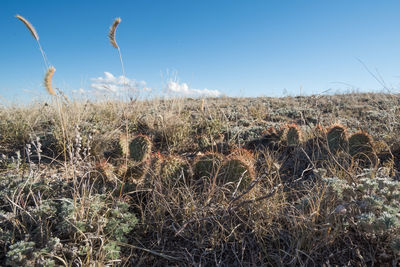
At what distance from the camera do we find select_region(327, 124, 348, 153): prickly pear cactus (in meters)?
3.47

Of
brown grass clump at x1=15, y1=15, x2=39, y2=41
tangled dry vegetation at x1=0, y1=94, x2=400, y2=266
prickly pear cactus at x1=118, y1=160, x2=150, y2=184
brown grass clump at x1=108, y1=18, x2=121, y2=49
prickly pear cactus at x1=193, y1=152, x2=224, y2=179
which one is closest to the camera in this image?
tangled dry vegetation at x1=0, y1=94, x2=400, y2=266

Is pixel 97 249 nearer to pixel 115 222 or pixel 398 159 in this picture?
pixel 115 222

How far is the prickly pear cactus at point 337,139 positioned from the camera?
3467mm

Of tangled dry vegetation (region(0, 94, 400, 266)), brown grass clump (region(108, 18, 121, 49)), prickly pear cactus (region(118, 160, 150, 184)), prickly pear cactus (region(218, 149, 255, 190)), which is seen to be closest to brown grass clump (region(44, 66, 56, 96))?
tangled dry vegetation (region(0, 94, 400, 266))

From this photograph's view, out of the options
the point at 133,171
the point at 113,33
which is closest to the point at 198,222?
the point at 133,171

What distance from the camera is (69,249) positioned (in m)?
1.67

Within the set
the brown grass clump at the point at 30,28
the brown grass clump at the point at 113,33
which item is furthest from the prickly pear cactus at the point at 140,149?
the brown grass clump at the point at 30,28

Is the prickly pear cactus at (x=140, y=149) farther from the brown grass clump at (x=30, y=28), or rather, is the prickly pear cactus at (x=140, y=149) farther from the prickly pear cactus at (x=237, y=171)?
the brown grass clump at (x=30, y=28)

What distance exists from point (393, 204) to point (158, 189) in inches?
74.0

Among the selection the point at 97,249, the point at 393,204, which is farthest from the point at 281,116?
the point at 97,249

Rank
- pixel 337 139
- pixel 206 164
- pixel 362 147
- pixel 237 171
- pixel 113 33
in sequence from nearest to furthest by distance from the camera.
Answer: pixel 113 33
pixel 237 171
pixel 206 164
pixel 362 147
pixel 337 139

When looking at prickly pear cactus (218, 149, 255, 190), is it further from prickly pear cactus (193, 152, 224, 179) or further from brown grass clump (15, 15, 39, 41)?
brown grass clump (15, 15, 39, 41)

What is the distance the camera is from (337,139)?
3529mm

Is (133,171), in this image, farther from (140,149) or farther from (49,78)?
(49,78)
